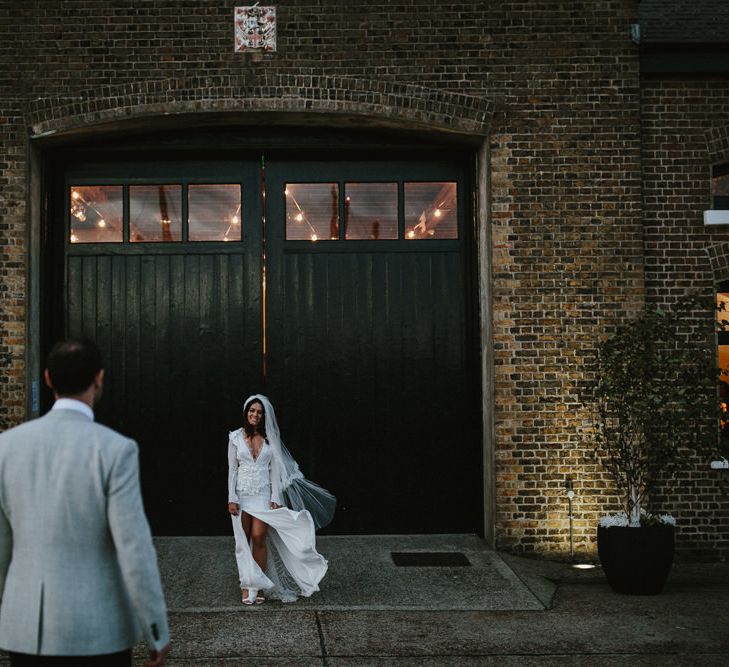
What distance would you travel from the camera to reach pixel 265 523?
691 centimetres

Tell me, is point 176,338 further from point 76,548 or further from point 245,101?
point 76,548

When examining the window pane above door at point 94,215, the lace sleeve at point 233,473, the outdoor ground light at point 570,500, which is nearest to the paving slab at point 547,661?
the lace sleeve at point 233,473

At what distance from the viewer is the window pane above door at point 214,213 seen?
9297mm

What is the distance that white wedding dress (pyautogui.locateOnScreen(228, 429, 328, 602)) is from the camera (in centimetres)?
689

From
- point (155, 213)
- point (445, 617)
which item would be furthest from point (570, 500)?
point (155, 213)

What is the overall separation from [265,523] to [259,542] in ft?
0.56

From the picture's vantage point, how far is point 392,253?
931cm

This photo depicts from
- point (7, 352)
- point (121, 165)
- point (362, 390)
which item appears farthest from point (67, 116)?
point (362, 390)

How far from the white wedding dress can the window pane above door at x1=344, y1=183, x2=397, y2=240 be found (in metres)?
3.28

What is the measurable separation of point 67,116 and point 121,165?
860mm

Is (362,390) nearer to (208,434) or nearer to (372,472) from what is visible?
(372,472)

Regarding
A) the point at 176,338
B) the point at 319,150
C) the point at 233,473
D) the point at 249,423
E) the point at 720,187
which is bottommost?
the point at 233,473

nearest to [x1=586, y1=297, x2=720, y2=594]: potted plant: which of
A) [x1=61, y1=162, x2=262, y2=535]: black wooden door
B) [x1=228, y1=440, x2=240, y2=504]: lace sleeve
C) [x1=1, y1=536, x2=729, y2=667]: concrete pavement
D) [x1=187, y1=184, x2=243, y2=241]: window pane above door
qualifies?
[x1=1, y1=536, x2=729, y2=667]: concrete pavement

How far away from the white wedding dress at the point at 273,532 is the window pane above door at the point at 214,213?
3081 millimetres
